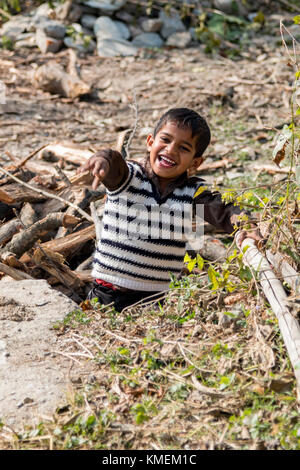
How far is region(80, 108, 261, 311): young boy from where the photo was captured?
3617mm

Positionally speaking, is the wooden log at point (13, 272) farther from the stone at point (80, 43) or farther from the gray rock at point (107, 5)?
the gray rock at point (107, 5)

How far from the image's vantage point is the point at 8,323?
3305mm

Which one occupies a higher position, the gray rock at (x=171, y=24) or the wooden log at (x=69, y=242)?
the gray rock at (x=171, y=24)

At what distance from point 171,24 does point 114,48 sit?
1.40 metres

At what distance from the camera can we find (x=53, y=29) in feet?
35.9

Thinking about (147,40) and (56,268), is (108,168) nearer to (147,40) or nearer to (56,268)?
(56,268)

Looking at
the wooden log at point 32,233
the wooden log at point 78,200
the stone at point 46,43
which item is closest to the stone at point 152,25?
the stone at point 46,43

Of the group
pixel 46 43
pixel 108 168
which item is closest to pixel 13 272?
pixel 108 168

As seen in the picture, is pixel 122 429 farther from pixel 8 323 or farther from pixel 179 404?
pixel 8 323

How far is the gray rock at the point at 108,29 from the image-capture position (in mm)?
11164

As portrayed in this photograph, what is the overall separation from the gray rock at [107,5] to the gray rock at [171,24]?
0.85 meters

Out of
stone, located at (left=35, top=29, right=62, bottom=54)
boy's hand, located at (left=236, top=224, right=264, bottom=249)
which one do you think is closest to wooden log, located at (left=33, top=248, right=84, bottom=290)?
boy's hand, located at (left=236, top=224, right=264, bottom=249)

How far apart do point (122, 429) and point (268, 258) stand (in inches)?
46.0
